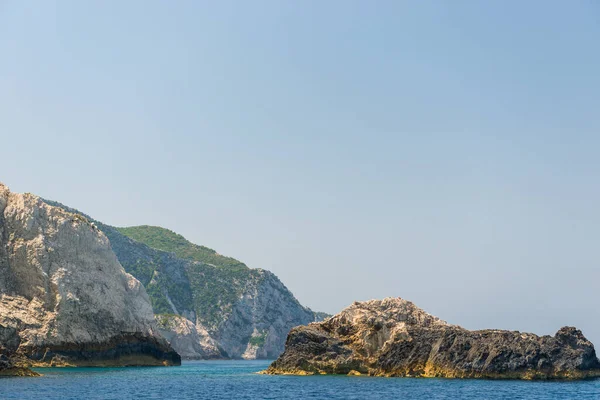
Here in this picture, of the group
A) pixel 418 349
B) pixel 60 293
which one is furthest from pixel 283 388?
pixel 60 293

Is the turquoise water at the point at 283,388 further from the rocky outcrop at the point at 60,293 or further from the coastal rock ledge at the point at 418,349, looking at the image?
the rocky outcrop at the point at 60,293

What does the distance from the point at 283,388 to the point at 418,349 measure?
23195 mm

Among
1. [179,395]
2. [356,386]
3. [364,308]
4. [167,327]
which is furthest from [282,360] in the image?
[167,327]

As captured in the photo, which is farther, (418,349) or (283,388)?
(418,349)

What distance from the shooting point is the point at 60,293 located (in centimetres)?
11819

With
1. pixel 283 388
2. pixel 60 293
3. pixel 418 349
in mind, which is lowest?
pixel 283 388

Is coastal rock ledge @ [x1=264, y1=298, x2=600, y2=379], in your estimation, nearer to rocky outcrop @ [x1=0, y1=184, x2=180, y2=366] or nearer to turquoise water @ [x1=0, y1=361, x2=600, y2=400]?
turquoise water @ [x1=0, y1=361, x2=600, y2=400]

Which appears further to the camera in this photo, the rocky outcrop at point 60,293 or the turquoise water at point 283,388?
the rocky outcrop at point 60,293

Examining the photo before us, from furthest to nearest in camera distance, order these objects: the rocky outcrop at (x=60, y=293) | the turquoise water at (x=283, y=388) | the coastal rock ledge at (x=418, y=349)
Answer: the rocky outcrop at (x=60, y=293) < the coastal rock ledge at (x=418, y=349) < the turquoise water at (x=283, y=388)

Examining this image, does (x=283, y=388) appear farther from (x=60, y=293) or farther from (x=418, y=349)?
(x=60, y=293)

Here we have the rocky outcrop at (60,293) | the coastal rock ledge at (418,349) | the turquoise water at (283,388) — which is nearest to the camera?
the turquoise water at (283,388)

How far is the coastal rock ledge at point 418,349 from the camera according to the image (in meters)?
91.1

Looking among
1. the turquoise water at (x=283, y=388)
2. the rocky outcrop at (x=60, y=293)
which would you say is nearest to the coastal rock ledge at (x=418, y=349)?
the turquoise water at (x=283, y=388)

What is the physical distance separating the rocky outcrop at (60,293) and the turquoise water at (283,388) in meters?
18.6
